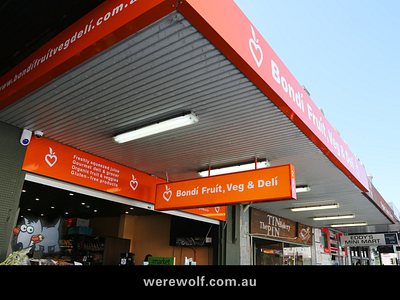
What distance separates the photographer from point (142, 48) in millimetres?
2535

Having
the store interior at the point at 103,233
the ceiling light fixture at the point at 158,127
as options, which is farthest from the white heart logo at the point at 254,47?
the store interior at the point at 103,233

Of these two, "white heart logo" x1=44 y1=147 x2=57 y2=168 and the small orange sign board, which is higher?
"white heart logo" x1=44 y1=147 x2=57 y2=168

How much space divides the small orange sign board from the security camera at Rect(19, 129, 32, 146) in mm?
2228

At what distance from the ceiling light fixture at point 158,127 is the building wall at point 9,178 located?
1315 millimetres

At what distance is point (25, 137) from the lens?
13.6 ft

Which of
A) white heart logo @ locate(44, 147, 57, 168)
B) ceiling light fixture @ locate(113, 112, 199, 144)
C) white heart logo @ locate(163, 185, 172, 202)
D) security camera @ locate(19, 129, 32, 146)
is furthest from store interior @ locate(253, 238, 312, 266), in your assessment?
security camera @ locate(19, 129, 32, 146)

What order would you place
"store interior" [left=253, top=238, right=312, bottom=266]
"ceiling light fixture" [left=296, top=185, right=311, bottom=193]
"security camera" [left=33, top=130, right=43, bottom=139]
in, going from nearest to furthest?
"security camera" [left=33, top=130, right=43, bottom=139] < "ceiling light fixture" [left=296, top=185, right=311, bottom=193] < "store interior" [left=253, top=238, right=312, bottom=266]

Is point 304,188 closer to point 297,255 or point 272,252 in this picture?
point 272,252

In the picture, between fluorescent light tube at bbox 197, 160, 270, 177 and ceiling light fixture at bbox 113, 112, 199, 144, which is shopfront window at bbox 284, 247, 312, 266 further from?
ceiling light fixture at bbox 113, 112, 199, 144

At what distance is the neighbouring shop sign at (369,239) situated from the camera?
43.3 ft

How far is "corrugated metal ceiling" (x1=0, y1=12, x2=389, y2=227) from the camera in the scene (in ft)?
8.55

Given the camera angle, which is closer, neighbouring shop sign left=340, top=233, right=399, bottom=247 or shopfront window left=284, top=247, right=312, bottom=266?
shopfront window left=284, top=247, right=312, bottom=266
